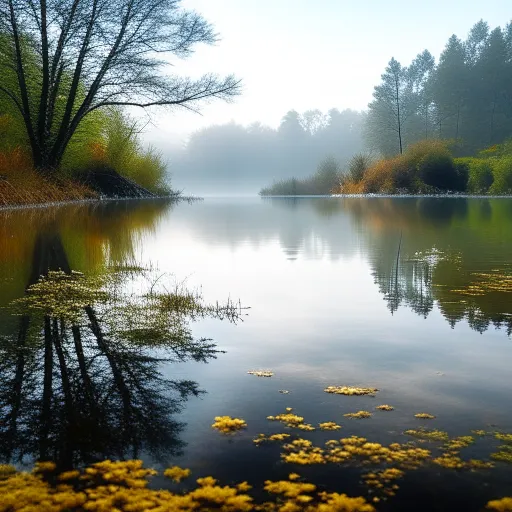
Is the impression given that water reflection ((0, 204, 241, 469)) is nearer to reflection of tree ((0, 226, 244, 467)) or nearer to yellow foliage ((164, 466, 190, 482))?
reflection of tree ((0, 226, 244, 467))

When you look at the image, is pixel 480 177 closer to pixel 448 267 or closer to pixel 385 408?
pixel 448 267

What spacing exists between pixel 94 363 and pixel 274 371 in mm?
1541

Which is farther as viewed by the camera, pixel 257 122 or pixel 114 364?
pixel 257 122

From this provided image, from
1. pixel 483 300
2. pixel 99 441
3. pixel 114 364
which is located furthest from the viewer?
pixel 483 300

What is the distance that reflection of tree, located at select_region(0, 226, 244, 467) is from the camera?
13.0ft

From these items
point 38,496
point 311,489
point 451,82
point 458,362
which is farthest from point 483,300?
point 451,82

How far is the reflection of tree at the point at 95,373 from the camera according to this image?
3.96m

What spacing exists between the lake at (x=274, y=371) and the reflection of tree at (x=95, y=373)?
0.6 inches

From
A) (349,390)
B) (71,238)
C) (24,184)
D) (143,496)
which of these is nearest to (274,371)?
(349,390)

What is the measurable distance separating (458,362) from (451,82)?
245 feet

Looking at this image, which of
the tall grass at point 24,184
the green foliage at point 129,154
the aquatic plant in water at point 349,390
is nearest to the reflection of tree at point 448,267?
the aquatic plant in water at point 349,390

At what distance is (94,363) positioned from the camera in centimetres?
538

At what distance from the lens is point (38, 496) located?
3.27 m

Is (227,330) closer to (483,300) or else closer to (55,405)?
(55,405)
